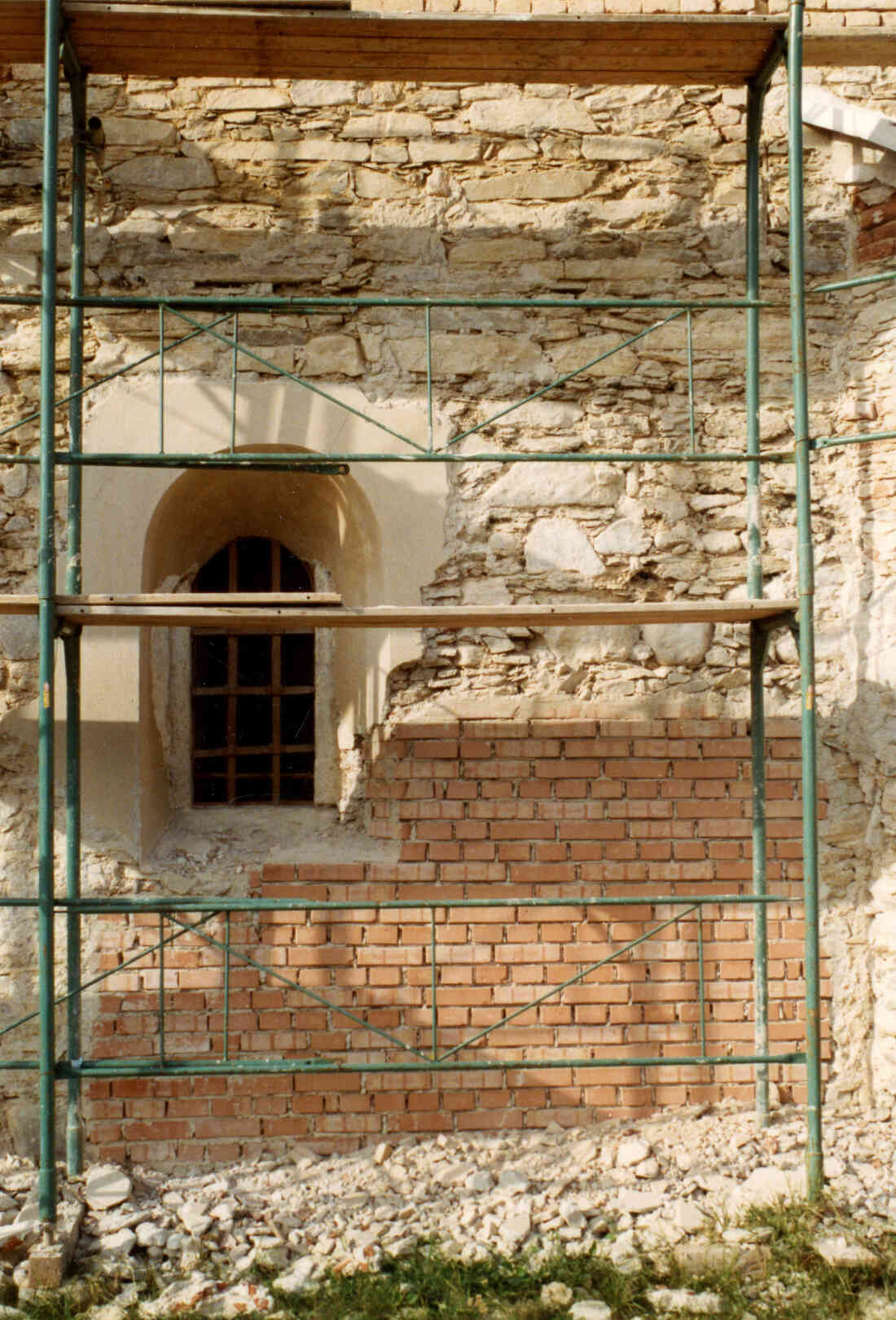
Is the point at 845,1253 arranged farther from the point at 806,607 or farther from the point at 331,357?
the point at 331,357

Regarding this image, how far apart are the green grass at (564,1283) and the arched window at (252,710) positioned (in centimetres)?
211

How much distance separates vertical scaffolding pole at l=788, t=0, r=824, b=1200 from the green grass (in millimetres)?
369

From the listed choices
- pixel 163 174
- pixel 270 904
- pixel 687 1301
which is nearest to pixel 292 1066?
pixel 270 904

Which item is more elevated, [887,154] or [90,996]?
[887,154]

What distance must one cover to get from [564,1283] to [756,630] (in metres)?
2.43

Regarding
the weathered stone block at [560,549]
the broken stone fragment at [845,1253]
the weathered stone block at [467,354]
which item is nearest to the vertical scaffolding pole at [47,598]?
the weathered stone block at [467,354]

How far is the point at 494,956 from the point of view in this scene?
15.2 ft

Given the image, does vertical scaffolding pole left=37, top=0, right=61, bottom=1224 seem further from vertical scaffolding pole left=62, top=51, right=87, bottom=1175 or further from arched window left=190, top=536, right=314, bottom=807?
arched window left=190, top=536, right=314, bottom=807

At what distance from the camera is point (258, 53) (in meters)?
4.21

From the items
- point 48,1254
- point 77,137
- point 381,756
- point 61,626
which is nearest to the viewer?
point 48,1254

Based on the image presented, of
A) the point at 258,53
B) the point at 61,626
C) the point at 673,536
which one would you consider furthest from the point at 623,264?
the point at 61,626

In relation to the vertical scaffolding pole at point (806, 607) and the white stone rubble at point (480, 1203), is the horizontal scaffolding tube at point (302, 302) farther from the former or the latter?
the white stone rubble at point (480, 1203)

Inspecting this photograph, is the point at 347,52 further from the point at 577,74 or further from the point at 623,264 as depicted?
the point at 623,264

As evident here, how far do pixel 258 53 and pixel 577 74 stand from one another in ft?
4.01
